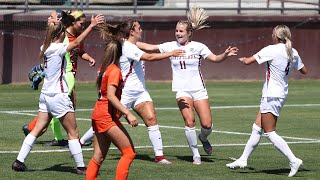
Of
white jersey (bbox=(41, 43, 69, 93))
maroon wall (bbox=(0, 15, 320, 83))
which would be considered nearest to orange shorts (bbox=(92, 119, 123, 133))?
white jersey (bbox=(41, 43, 69, 93))

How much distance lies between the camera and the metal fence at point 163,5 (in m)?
31.7

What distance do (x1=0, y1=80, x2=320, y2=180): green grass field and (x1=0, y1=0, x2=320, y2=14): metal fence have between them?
3.36 metres

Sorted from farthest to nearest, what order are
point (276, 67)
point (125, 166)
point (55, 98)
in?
point (276, 67) < point (55, 98) < point (125, 166)

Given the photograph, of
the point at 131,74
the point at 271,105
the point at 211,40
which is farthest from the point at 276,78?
the point at 211,40

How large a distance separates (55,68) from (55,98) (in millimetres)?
438

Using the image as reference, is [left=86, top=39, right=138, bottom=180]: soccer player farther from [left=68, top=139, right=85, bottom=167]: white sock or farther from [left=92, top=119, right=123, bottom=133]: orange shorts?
[left=68, top=139, right=85, bottom=167]: white sock

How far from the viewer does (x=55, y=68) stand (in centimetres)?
1398

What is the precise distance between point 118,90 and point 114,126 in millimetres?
442

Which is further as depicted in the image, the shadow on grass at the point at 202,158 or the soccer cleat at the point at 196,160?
the shadow on grass at the point at 202,158

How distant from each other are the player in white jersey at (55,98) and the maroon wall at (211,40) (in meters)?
16.2

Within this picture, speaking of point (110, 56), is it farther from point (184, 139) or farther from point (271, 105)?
point (184, 139)

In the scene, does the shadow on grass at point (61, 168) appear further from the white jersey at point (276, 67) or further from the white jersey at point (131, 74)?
the white jersey at point (276, 67)

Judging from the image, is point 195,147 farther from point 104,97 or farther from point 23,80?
point 23,80

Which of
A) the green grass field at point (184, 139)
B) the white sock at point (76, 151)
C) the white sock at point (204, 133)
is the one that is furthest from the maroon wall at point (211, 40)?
the white sock at point (76, 151)
